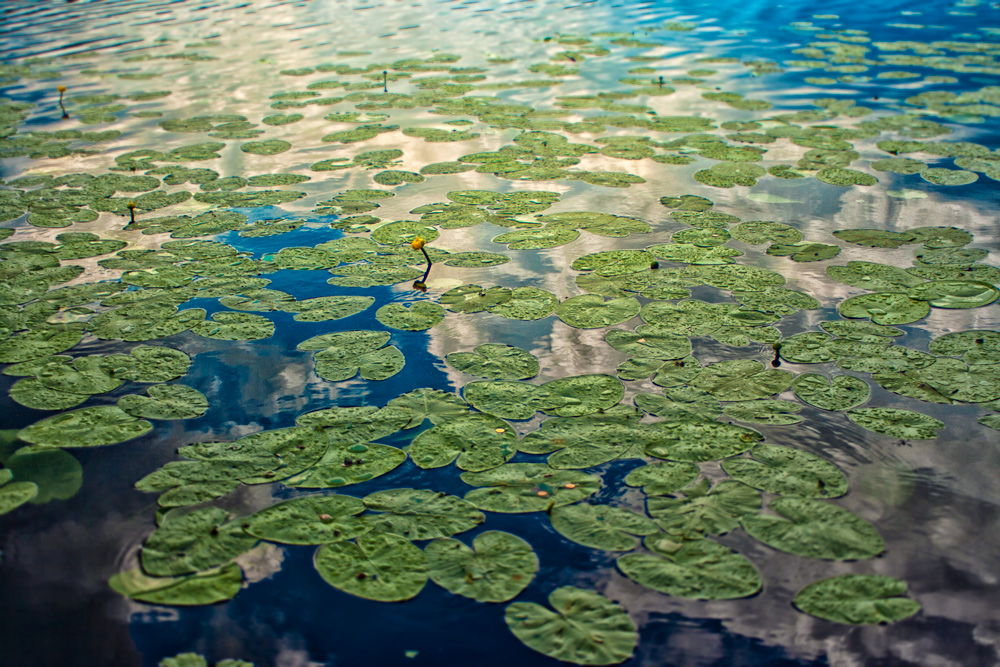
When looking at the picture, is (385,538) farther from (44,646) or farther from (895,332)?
(895,332)

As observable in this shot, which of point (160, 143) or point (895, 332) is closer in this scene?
point (895, 332)

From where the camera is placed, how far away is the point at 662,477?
280 cm

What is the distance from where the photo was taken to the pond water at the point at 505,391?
2.30 metres

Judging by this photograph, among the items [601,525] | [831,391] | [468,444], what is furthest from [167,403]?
[831,391]

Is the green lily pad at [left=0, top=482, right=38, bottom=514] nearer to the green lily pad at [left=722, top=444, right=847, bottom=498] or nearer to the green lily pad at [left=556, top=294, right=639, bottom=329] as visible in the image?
Result: the green lily pad at [left=556, top=294, right=639, bottom=329]

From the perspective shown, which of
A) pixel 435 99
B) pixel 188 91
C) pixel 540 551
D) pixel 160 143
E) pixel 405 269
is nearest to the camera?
pixel 540 551

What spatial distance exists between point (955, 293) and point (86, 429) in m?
4.81

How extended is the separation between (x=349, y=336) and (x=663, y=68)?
8196 mm

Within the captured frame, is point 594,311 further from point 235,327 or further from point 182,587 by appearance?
point 182,587

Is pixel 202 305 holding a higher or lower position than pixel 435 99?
lower

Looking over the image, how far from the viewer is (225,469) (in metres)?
2.88

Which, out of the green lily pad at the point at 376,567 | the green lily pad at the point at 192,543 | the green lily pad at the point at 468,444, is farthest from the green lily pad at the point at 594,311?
the green lily pad at the point at 192,543

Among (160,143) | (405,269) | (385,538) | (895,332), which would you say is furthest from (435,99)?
(385,538)

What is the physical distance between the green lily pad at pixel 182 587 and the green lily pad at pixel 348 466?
1.52ft
